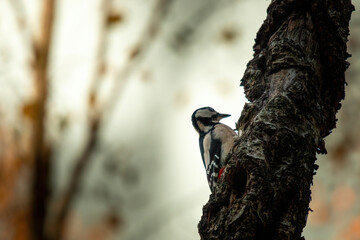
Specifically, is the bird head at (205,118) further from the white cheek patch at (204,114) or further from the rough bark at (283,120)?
the rough bark at (283,120)

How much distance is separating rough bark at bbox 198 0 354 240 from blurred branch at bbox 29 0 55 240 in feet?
2.19

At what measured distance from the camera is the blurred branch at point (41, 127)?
2264 millimetres

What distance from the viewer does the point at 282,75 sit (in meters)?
2.64

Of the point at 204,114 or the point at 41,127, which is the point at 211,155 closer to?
the point at 204,114

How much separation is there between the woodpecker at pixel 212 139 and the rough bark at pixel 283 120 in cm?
202

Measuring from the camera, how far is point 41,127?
8.11 feet

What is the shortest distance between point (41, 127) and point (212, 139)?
3242 millimetres

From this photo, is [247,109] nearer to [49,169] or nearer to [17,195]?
[49,169]

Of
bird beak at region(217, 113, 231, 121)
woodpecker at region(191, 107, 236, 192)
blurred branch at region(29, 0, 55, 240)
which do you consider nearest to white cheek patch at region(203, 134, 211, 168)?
woodpecker at region(191, 107, 236, 192)

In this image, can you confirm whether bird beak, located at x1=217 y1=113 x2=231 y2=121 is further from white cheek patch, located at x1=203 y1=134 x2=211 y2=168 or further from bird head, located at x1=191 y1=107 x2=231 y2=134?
white cheek patch, located at x1=203 y1=134 x2=211 y2=168

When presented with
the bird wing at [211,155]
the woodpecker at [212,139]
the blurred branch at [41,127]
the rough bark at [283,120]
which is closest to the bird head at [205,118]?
the woodpecker at [212,139]

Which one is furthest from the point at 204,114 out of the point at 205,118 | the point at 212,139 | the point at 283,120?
the point at 283,120

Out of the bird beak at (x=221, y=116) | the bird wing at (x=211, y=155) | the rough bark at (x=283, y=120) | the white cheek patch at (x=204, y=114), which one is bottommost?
the rough bark at (x=283, y=120)

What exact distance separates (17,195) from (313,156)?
Answer: 5.48ft
